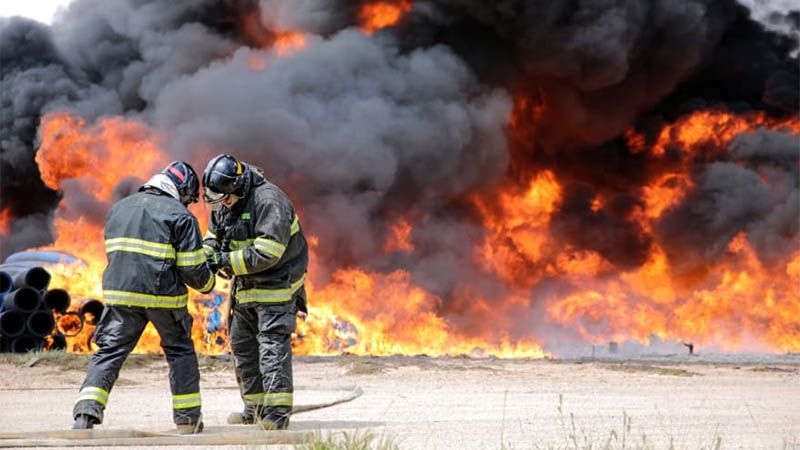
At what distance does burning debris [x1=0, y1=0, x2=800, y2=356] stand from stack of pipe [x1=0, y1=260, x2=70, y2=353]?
3.39 meters

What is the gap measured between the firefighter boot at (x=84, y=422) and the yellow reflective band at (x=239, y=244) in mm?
1349

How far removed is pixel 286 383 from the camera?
6.30 m

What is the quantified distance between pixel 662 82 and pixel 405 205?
9.85m

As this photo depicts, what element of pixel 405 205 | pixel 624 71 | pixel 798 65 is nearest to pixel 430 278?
pixel 405 205

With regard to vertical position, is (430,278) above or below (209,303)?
above

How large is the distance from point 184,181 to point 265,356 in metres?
1.22

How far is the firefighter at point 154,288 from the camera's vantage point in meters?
6.09

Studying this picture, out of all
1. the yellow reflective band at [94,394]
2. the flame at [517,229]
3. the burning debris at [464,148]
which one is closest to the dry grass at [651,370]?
the burning debris at [464,148]

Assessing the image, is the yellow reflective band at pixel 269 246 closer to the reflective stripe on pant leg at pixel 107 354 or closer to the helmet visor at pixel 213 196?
the helmet visor at pixel 213 196

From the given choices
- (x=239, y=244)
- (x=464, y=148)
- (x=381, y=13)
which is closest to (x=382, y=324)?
(x=464, y=148)

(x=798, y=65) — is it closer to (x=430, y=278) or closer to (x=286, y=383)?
(x=430, y=278)

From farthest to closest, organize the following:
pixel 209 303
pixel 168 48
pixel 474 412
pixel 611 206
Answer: pixel 611 206 → pixel 168 48 → pixel 209 303 → pixel 474 412

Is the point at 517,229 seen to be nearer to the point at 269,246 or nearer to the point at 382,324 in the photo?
the point at 382,324

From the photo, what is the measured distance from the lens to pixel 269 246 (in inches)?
246
